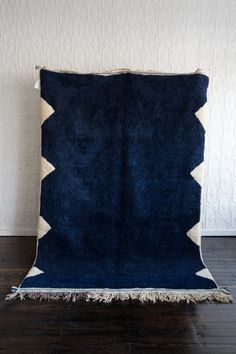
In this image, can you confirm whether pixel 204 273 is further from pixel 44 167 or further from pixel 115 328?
pixel 44 167

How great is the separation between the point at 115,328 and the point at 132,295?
25cm

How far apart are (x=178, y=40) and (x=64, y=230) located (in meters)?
1.49

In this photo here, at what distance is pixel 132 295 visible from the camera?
160 centimetres

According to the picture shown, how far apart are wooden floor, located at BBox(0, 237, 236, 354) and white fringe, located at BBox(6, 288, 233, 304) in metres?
0.04

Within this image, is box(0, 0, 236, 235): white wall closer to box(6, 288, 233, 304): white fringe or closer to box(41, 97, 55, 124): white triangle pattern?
box(41, 97, 55, 124): white triangle pattern

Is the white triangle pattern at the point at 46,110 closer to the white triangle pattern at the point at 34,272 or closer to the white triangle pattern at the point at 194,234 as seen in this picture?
the white triangle pattern at the point at 34,272

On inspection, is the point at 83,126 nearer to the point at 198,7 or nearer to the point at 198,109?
the point at 198,109

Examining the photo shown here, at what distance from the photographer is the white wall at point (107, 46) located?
7.03 ft

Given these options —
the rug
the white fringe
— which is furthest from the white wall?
the white fringe

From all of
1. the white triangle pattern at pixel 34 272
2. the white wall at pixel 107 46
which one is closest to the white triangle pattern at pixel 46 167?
the white wall at pixel 107 46

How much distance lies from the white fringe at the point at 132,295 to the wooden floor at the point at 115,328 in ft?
0.13

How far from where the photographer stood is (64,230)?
76.4 inches

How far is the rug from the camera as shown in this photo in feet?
6.33

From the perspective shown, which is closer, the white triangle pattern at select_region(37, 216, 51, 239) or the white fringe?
the white fringe
